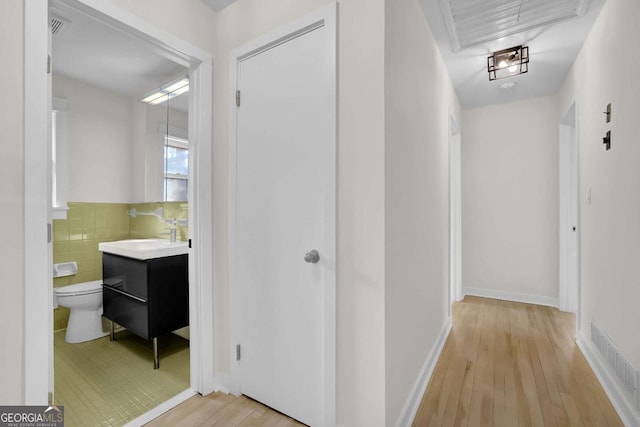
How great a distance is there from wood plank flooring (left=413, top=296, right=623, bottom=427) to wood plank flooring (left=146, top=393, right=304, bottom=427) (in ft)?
2.64

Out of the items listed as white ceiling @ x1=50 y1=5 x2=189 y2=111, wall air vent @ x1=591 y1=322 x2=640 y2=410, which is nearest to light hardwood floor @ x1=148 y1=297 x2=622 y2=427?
wall air vent @ x1=591 y1=322 x2=640 y2=410

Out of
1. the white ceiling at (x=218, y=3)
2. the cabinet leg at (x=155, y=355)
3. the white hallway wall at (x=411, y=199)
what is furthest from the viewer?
the cabinet leg at (x=155, y=355)

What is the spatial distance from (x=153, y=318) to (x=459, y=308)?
3.11m

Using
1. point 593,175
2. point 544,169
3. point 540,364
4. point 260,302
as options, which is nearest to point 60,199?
point 260,302

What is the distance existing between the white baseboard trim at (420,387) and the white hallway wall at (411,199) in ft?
0.13

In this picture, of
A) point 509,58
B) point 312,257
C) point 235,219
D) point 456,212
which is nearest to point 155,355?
point 235,219

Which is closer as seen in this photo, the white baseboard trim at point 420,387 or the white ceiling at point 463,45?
the white baseboard trim at point 420,387

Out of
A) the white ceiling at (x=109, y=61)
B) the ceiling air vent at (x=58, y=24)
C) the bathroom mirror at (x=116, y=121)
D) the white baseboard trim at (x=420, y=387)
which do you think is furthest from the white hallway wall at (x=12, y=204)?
the white baseboard trim at (x=420, y=387)

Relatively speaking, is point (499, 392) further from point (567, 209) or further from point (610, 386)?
point (567, 209)

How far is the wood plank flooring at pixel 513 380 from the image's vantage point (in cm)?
162

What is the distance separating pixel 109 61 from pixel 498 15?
306 centimetres

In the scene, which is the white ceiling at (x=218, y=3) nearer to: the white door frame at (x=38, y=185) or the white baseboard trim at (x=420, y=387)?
the white door frame at (x=38, y=185)

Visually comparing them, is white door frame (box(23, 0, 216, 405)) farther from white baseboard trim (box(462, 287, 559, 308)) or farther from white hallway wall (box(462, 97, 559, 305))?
white baseboard trim (box(462, 287, 559, 308))

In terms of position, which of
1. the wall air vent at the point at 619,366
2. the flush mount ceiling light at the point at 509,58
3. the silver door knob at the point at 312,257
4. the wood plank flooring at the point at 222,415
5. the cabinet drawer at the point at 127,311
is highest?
the flush mount ceiling light at the point at 509,58
